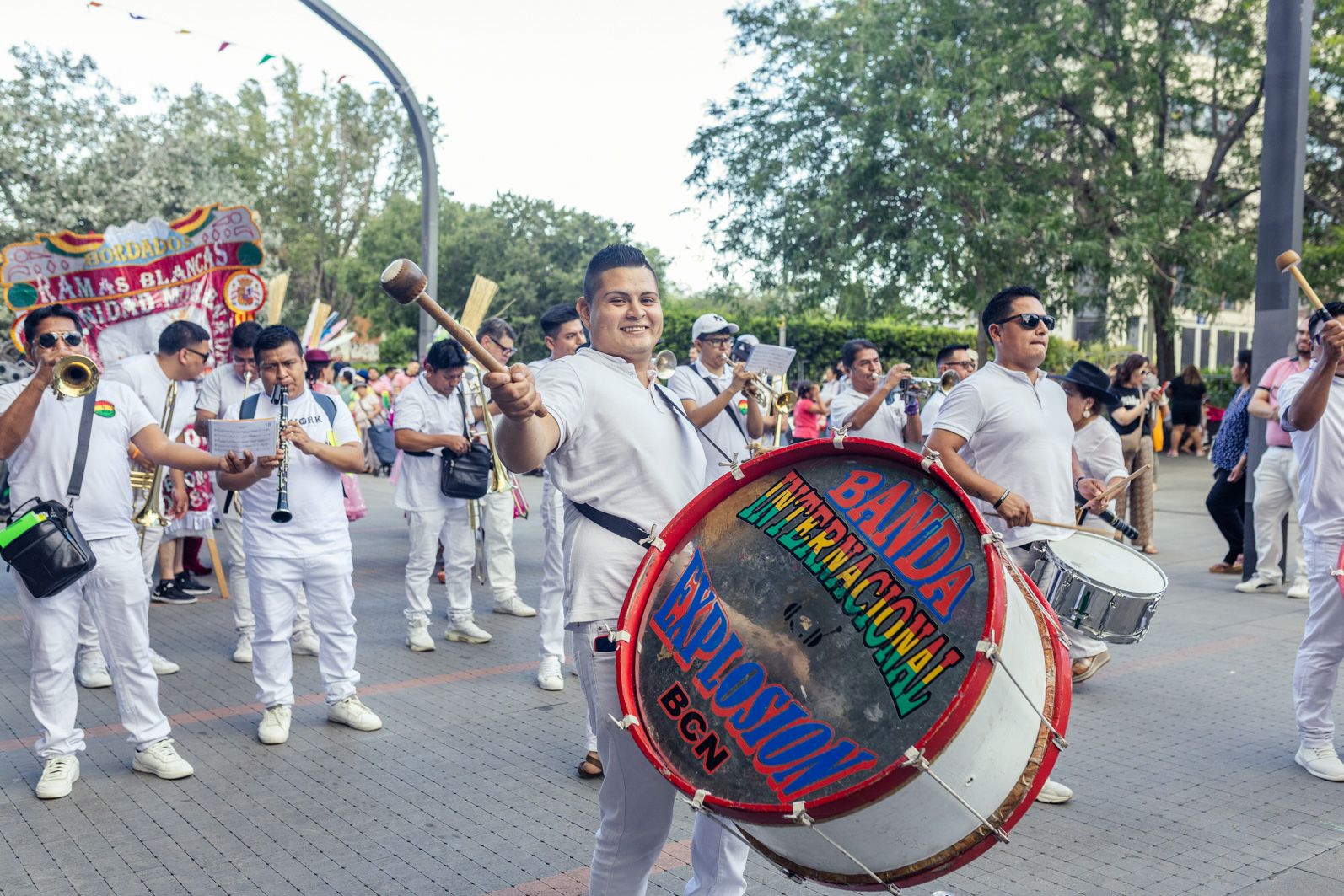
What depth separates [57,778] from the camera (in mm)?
4844

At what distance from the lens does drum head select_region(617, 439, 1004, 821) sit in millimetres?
2432

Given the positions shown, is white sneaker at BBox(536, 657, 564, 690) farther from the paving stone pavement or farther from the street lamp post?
the street lamp post

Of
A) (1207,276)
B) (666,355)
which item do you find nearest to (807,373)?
(1207,276)

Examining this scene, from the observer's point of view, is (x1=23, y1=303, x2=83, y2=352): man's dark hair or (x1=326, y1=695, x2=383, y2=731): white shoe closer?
(x1=23, y1=303, x2=83, y2=352): man's dark hair

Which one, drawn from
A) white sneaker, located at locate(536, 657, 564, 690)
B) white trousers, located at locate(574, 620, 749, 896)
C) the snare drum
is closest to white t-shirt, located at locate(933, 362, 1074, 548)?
the snare drum

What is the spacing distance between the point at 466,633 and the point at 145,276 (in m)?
6.43

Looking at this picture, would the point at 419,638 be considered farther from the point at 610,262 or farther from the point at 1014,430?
the point at 610,262

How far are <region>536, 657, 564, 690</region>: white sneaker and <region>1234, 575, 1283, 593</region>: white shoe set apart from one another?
5.96m

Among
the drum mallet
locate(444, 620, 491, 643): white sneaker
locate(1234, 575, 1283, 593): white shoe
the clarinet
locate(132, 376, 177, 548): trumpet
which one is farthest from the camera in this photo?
locate(1234, 575, 1283, 593): white shoe

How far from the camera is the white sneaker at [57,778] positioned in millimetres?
4801

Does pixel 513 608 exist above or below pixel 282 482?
below

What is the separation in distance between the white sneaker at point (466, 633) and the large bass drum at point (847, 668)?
512cm

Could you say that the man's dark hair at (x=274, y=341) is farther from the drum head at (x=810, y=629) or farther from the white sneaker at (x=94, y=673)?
the drum head at (x=810, y=629)

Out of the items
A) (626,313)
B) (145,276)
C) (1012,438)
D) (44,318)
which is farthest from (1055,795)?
(145,276)
